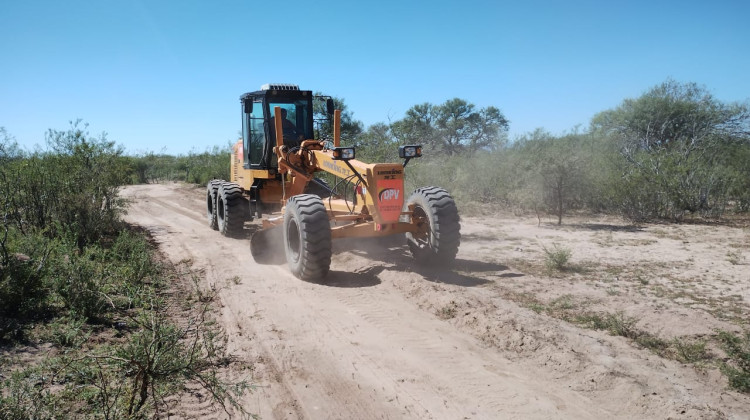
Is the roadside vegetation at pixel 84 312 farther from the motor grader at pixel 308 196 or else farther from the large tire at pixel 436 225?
the large tire at pixel 436 225

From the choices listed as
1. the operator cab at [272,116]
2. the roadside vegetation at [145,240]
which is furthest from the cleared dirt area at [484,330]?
the operator cab at [272,116]

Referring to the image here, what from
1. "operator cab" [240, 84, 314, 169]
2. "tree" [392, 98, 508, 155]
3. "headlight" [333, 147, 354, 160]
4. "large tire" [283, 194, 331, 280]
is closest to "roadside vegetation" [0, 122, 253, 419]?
"large tire" [283, 194, 331, 280]

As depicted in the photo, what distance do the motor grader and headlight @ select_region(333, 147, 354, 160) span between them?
0.05 feet

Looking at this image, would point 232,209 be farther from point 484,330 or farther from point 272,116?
point 484,330

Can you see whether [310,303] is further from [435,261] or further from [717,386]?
[717,386]

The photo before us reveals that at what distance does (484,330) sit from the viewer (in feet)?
15.7

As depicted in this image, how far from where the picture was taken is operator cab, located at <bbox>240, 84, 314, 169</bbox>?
897cm

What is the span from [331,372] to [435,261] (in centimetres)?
324

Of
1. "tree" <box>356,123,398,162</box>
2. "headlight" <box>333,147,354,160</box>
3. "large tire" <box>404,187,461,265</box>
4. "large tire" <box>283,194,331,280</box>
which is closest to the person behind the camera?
"large tire" <box>283,194,331,280</box>

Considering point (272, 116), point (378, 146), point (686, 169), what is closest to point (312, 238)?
point (272, 116)

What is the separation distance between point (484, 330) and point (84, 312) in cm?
409

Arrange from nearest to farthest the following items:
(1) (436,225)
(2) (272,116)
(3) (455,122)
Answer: (1) (436,225), (2) (272,116), (3) (455,122)

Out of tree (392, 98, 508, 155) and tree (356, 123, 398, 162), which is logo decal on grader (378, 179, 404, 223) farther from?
tree (392, 98, 508, 155)

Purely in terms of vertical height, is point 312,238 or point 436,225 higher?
point 436,225
